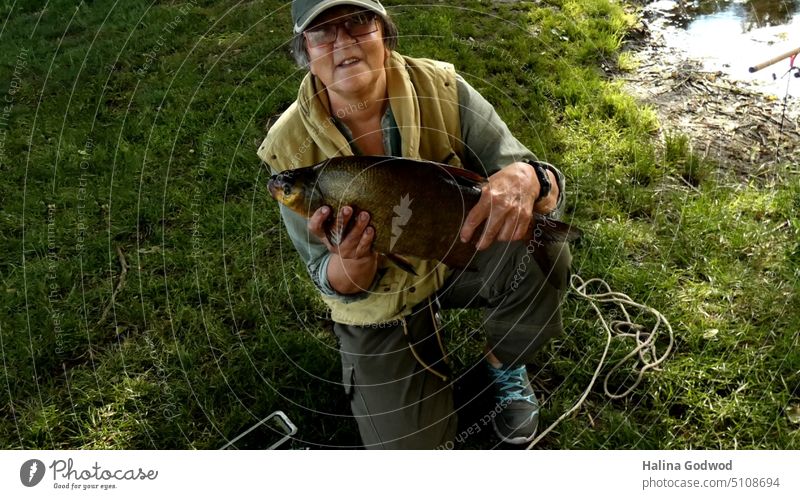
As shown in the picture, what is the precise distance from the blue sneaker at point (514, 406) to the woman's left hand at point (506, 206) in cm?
36

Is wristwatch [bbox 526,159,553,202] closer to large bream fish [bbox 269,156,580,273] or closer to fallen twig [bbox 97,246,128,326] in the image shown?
large bream fish [bbox 269,156,580,273]

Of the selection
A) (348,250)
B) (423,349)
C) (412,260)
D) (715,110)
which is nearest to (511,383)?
(423,349)

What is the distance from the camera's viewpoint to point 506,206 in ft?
2.21

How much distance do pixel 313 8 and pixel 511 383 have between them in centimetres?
68

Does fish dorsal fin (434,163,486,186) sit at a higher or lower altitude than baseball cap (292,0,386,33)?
lower

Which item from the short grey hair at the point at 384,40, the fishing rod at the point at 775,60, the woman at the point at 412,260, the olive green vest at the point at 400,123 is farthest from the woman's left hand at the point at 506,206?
the fishing rod at the point at 775,60

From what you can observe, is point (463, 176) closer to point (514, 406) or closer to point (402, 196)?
point (402, 196)

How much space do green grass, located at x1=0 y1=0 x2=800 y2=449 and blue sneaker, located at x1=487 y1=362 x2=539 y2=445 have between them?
0.03m

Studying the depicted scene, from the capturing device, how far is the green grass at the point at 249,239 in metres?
0.85

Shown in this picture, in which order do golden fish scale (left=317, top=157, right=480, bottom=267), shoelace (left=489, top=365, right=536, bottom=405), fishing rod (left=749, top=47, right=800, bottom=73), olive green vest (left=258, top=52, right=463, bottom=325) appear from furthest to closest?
shoelace (left=489, top=365, right=536, bottom=405), fishing rod (left=749, top=47, right=800, bottom=73), olive green vest (left=258, top=52, right=463, bottom=325), golden fish scale (left=317, top=157, right=480, bottom=267)

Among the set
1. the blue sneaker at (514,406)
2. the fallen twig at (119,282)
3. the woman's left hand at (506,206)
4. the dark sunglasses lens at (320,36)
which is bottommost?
the blue sneaker at (514,406)

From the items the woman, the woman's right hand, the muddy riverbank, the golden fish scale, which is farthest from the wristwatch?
the muddy riverbank

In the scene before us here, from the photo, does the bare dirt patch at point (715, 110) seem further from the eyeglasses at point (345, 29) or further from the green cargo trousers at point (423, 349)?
the eyeglasses at point (345, 29)

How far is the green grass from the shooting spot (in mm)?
849
